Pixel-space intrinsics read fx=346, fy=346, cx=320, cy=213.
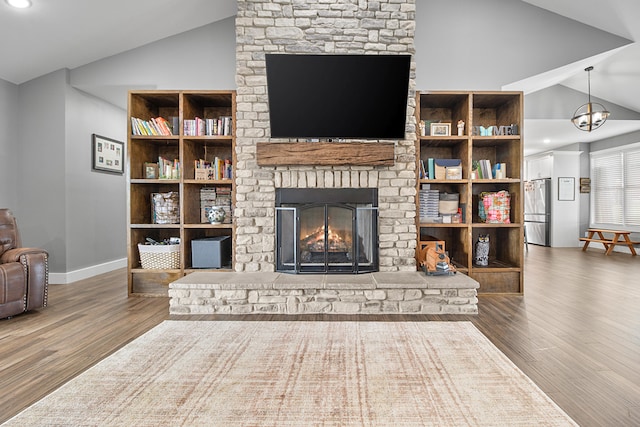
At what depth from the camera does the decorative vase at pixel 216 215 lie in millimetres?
3559

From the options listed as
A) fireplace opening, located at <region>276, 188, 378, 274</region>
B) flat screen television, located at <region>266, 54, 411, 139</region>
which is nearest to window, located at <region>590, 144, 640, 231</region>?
flat screen television, located at <region>266, 54, 411, 139</region>

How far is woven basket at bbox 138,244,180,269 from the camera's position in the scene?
11.4 feet

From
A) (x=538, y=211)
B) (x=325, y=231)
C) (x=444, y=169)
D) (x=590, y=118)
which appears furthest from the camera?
(x=538, y=211)

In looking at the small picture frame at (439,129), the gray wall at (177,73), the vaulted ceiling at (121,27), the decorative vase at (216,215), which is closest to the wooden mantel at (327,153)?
the small picture frame at (439,129)

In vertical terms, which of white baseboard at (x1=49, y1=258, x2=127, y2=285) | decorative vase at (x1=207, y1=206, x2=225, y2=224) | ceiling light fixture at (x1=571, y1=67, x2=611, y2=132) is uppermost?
ceiling light fixture at (x1=571, y1=67, x2=611, y2=132)

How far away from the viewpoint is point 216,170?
141 inches

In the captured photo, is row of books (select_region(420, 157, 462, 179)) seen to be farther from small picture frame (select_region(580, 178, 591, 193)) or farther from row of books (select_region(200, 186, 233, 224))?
small picture frame (select_region(580, 178, 591, 193))

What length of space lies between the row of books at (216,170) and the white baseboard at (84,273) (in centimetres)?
211

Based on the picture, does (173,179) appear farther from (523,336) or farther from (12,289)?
(523,336)

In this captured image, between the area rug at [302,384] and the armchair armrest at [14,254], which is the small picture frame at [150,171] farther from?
the area rug at [302,384]

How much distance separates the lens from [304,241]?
3369 mm

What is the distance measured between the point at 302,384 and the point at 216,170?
2.46 meters

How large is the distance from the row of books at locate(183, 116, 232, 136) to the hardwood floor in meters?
1.71

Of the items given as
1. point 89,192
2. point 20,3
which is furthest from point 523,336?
point 89,192
